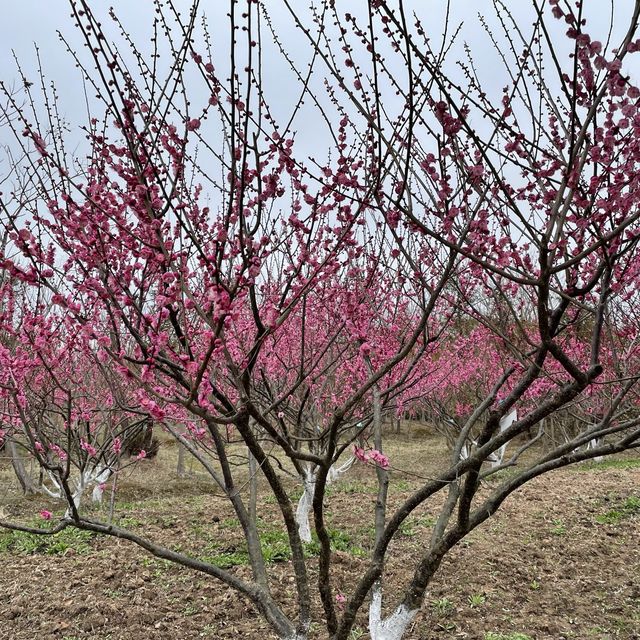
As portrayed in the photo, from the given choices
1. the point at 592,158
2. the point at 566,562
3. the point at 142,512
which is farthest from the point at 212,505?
the point at 592,158

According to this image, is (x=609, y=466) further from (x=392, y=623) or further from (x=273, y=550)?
(x=392, y=623)

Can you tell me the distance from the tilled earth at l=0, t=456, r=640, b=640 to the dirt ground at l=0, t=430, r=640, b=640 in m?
0.02

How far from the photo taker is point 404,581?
6215 mm

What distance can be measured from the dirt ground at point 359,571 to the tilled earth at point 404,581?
15mm

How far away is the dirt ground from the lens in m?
5.09

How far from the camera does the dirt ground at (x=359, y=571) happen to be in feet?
16.7

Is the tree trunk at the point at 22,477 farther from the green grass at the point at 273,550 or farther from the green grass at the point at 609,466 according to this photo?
the green grass at the point at 609,466

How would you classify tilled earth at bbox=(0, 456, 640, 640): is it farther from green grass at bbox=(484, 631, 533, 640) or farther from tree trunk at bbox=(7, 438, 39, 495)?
tree trunk at bbox=(7, 438, 39, 495)

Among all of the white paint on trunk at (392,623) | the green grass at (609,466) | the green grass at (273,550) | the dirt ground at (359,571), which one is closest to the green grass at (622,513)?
the dirt ground at (359,571)

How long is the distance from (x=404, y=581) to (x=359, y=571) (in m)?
0.55

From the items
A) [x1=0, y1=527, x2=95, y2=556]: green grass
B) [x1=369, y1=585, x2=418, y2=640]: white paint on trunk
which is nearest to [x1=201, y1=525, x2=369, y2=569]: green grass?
[x1=0, y1=527, x2=95, y2=556]: green grass

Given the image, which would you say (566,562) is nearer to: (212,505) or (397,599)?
(397,599)

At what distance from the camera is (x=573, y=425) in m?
20.4

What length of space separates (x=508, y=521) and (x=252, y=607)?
469 centimetres
